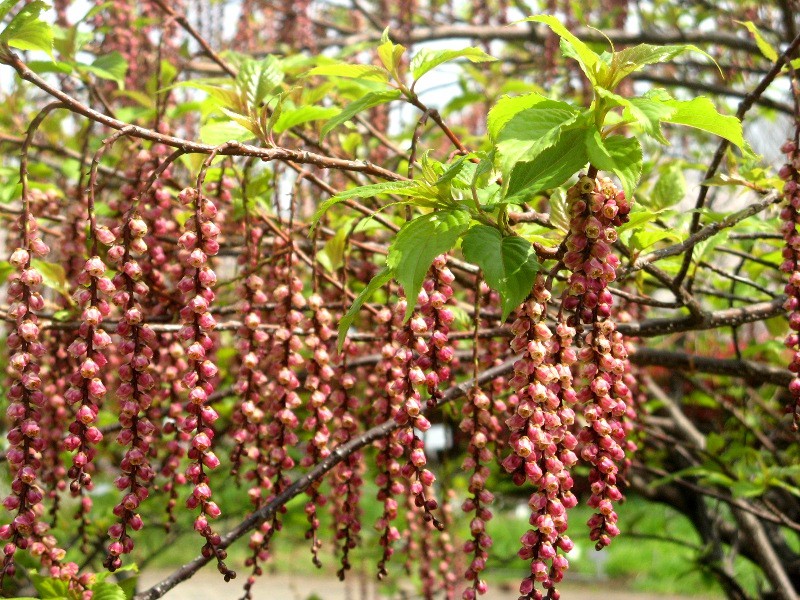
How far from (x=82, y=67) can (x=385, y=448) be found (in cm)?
142

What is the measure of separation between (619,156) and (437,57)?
0.52 metres

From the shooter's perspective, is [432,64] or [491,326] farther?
[491,326]

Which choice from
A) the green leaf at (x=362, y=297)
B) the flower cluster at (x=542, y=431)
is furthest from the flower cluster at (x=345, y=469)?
the flower cluster at (x=542, y=431)

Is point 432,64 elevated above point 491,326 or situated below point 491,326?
above

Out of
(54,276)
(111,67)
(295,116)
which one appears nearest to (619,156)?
(295,116)

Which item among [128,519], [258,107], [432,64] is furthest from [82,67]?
[128,519]

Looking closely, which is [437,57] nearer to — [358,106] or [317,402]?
[358,106]

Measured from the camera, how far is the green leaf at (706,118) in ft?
3.52

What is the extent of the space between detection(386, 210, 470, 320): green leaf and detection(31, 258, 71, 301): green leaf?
3.42 feet

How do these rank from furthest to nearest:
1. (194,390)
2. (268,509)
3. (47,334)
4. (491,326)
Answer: (491,326) → (47,334) → (268,509) → (194,390)

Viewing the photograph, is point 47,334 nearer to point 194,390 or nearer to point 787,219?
point 194,390

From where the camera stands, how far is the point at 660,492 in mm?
3498

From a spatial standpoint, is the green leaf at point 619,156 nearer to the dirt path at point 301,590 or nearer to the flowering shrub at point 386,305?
the flowering shrub at point 386,305

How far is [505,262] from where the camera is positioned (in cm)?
110
